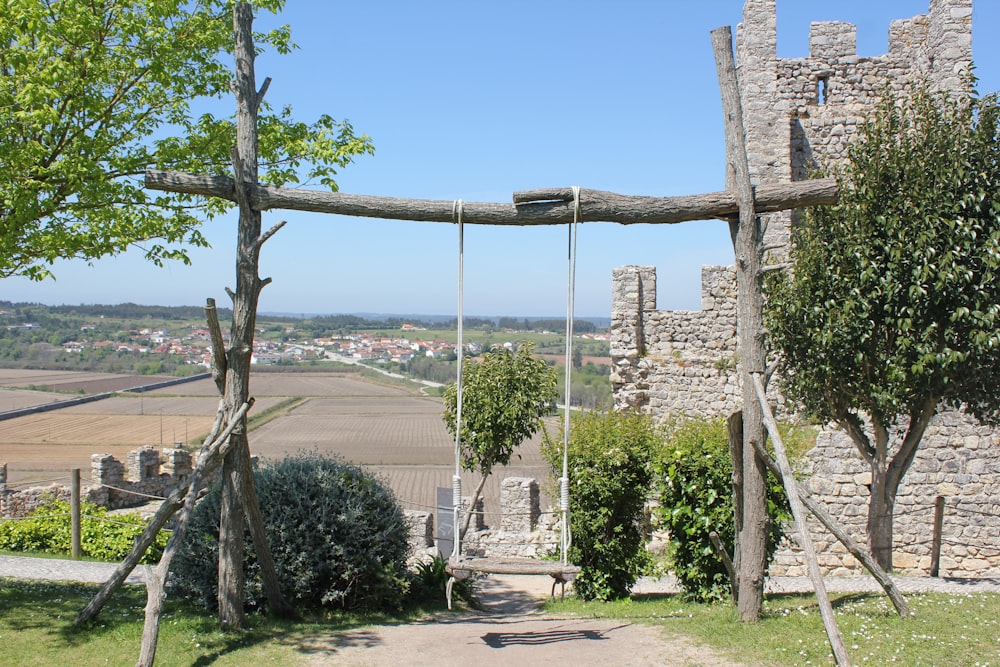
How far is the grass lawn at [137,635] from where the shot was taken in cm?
548

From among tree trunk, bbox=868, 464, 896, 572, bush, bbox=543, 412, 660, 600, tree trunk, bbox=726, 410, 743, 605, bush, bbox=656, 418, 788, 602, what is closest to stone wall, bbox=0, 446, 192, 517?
bush, bbox=543, 412, 660, 600

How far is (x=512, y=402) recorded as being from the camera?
12.4 m

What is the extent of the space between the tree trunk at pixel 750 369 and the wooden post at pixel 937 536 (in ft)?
16.8

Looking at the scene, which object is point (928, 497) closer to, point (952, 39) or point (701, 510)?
point (701, 510)

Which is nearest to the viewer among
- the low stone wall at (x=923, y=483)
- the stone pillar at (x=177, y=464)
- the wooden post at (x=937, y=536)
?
the wooden post at (x=937, y=536)

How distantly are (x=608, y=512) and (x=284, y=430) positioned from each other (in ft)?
114

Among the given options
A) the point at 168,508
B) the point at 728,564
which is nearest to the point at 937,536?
the point at 728,564

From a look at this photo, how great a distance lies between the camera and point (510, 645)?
6.17 metres

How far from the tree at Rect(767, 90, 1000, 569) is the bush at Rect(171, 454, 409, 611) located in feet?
15.0

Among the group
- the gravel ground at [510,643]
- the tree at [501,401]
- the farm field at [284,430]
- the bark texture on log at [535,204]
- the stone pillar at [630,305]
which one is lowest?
the farm field at [284,430]

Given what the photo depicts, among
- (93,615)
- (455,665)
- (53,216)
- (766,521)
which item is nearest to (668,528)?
(766,521)

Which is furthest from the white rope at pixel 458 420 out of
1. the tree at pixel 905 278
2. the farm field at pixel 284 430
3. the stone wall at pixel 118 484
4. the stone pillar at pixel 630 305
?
the farm field at pixel 284 430

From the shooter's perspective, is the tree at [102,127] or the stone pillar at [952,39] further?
the stone pillar at [952,39]

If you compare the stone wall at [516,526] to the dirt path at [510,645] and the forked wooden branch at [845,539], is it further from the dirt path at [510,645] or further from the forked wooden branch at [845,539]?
the forked wooden branch at [845,539]
